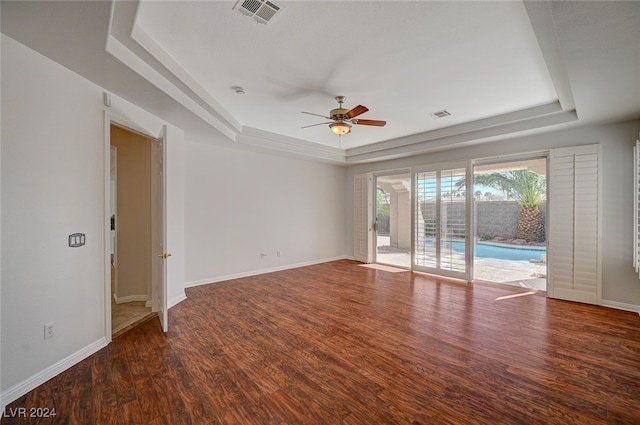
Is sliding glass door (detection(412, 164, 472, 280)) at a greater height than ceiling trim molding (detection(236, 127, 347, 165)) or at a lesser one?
lesser

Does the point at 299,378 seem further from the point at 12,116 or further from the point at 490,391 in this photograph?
the point at 12,116

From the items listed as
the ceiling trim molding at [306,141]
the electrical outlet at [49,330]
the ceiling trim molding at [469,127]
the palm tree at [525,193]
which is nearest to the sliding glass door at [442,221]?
the ceiling trim molding at [306,141]

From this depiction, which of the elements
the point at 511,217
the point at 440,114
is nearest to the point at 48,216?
the point at 440,114

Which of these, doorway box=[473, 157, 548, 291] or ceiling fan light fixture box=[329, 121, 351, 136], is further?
doorway box=[473, 157, 548, 291]

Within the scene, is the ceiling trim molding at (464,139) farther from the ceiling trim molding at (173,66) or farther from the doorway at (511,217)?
the ceiling trim molding at (173,66)

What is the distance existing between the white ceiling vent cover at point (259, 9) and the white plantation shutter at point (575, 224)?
452 centimetres

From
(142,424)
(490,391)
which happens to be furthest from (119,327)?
(490,391)

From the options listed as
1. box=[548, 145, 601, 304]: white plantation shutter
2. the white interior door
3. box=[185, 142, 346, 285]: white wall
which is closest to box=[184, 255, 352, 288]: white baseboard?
box=[185, 142, 346, 285]: white wall

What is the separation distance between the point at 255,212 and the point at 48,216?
3.57m

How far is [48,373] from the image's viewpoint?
214cm

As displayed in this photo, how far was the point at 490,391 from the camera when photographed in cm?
203

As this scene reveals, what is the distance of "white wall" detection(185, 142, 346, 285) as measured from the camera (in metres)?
4.79

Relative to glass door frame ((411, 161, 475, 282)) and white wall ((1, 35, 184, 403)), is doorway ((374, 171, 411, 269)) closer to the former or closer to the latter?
glass door frame ((411, 161, 475, 282))

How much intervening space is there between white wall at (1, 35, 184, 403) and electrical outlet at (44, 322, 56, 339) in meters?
0.03
